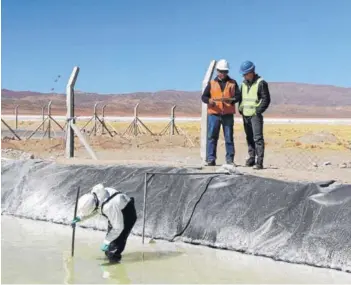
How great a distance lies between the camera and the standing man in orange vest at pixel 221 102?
38.7 ft

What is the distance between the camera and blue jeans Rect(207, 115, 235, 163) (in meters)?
12.0

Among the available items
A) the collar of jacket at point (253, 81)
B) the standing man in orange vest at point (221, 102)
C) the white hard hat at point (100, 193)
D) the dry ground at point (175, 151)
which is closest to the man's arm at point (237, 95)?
the standing man in orange vest at point (221, 102)

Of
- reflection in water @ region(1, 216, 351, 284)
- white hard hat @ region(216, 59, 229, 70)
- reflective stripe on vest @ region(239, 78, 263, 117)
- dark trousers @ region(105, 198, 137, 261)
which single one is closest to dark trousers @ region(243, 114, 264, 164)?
reflective stripe on vest @ region(239, 78, 263, 117)

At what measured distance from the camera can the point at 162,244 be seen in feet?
31.9

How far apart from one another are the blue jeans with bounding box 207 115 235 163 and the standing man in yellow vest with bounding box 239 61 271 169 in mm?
335

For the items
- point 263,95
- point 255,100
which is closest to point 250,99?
point 255,100

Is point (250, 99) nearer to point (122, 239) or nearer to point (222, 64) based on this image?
point (222, 64)

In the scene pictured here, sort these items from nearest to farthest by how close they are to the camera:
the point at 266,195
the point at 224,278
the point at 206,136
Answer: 1. the point at 224,278
2. the point at 266,195
3. the point at 206,136

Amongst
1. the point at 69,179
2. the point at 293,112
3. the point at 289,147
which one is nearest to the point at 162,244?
the point at 69,179

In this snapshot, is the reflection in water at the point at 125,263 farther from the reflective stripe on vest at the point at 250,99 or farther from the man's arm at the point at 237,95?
the man's arm at the point at 237,95

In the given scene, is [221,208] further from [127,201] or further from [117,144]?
[117,144]

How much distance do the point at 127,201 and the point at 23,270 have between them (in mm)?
1381

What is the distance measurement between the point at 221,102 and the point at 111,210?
4.06 meters

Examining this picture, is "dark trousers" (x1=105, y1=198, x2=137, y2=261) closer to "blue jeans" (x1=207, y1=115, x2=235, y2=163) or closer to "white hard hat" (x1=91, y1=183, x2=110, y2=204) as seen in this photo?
"white hard hat" (x1=91, y1=183, x2=110, y2=204)
